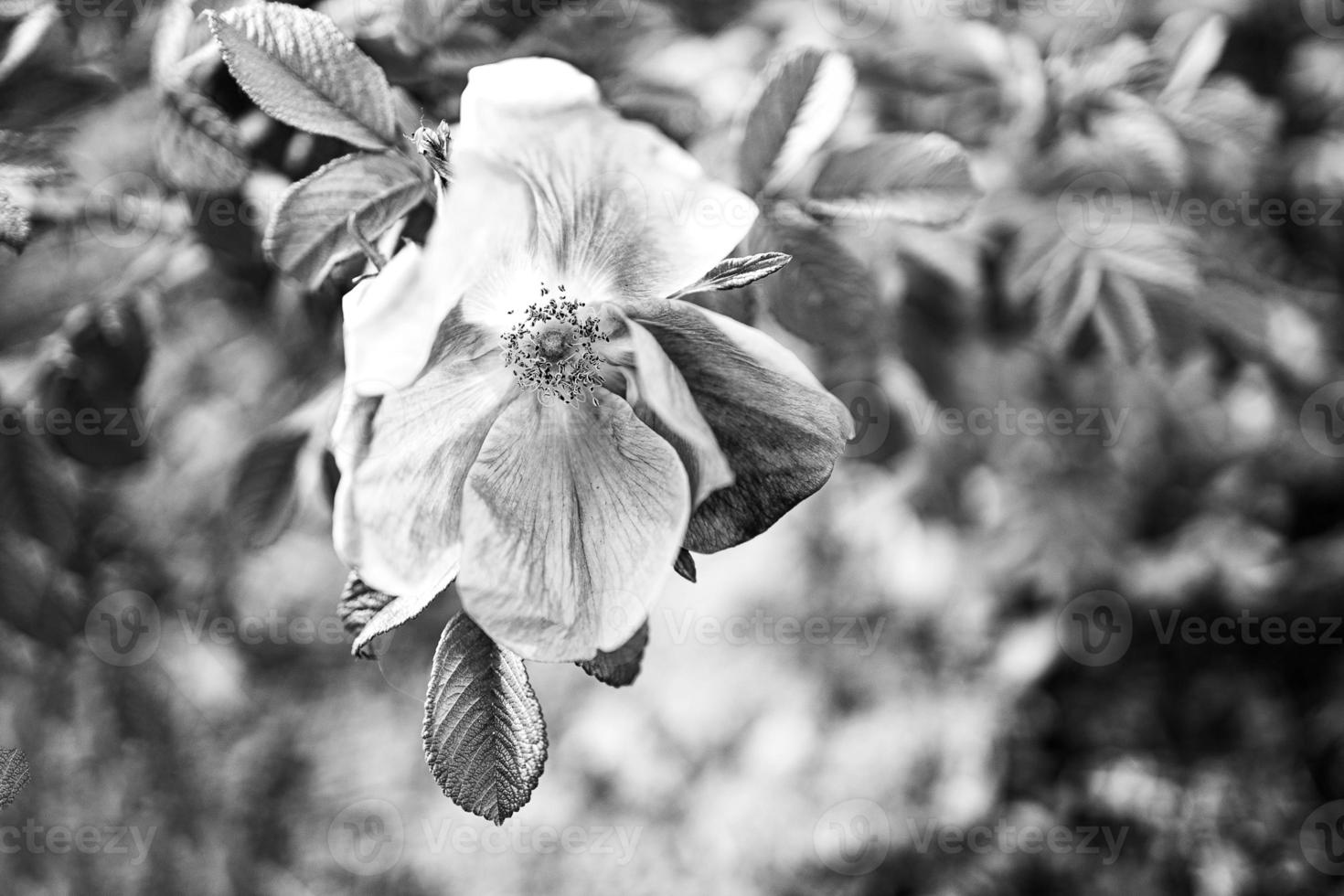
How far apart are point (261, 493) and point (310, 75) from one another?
456mm

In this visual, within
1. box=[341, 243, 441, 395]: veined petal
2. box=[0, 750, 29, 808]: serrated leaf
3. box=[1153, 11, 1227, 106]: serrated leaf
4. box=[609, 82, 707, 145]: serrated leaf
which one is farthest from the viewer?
box=[1153, 11, 1227, 106]: serrated leaf

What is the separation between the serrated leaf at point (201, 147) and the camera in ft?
2.32

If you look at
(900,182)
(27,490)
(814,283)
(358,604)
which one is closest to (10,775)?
(358,604)

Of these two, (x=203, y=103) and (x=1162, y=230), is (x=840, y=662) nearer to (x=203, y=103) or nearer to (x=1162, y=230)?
(x=1162, y=230)

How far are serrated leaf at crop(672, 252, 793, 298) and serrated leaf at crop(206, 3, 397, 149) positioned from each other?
0.71ft

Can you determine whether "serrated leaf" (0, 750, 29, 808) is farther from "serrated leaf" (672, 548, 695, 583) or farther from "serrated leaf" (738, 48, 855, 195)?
"serrated leaf" (738, 48, 855, 195)

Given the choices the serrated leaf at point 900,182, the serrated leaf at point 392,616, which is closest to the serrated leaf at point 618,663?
the serrated leaf at point 392,616

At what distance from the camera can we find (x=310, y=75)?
59 cm

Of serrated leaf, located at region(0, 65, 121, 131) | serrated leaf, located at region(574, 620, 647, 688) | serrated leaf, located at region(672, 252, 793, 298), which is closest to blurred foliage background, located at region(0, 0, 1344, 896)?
serrated leaf, located at region(0, 65, 121, 131)

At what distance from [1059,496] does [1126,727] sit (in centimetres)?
61

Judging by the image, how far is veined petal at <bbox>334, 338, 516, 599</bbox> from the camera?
1.62 feet

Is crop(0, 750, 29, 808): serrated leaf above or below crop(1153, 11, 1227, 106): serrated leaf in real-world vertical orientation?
below

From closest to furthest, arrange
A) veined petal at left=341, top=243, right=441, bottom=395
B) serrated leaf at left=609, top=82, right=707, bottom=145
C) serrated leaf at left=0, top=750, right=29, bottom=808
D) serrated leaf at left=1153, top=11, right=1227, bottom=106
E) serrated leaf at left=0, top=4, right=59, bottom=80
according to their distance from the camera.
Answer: veined petal at left=341, top=243, right=441, bottom=395 → serrated leaf at left=0, top=750, right=29, bottom=808 → serrated leaf at left=0, top=4, right=59, bottom=80 → serrated leaf at left=609, top=82, right=707, bottom=145 → serrated leaf at left=1153, top=11, right=1227, bottom=106

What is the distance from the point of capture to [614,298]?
0.58 metres
